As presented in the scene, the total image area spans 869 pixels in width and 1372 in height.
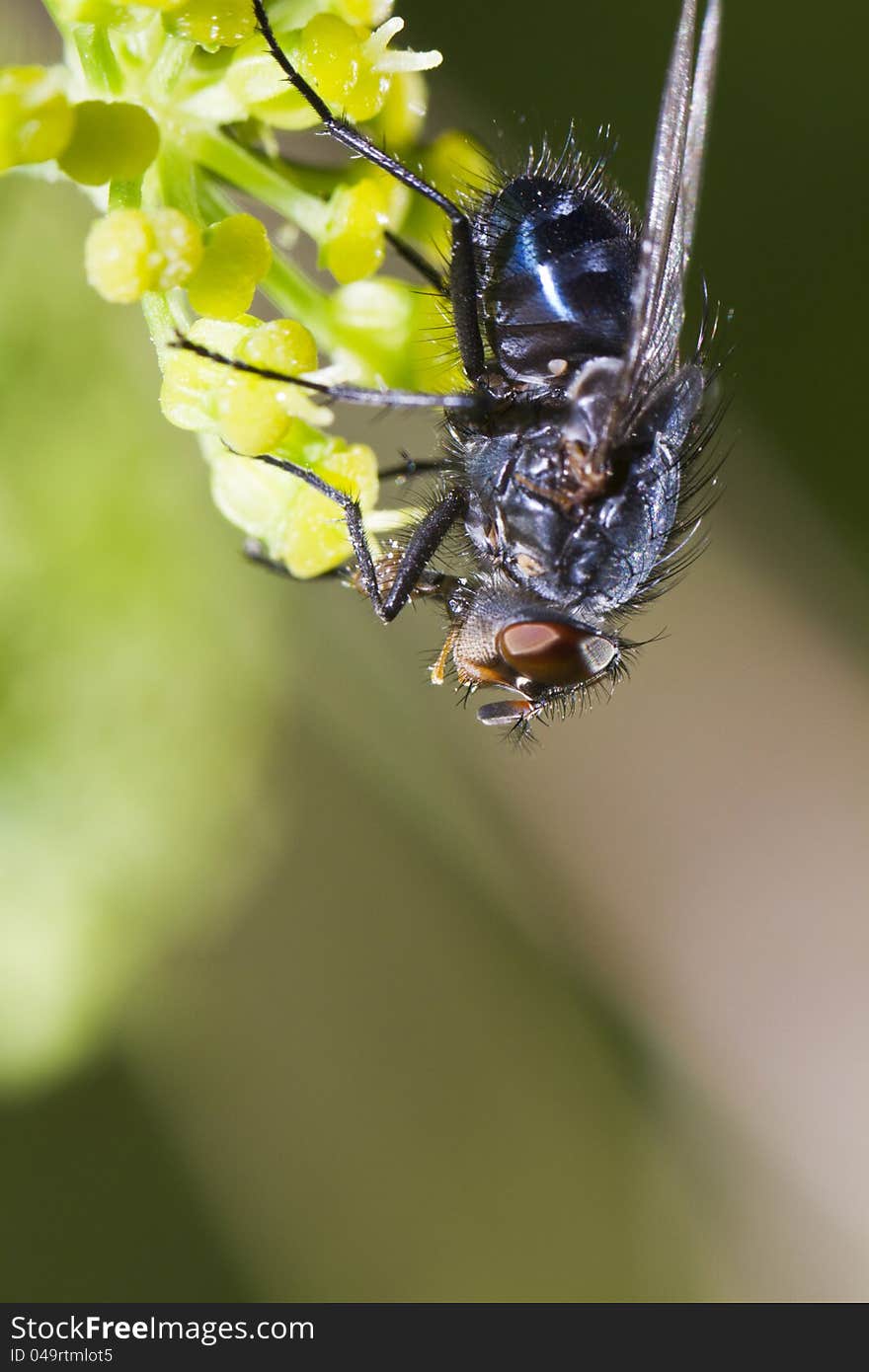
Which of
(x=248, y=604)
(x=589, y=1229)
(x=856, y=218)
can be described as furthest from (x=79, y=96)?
(x=589, y=1229)

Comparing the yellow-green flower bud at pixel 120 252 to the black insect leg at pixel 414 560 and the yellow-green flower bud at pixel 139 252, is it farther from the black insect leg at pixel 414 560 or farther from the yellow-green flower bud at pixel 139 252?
the black insect leg at pixel 414 560

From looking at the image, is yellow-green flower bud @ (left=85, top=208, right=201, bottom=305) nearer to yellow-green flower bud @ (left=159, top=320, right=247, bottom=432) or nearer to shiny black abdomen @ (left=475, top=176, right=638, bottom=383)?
yellow-green flower bud @ (left=159, top=320, right=247, bottom=432)

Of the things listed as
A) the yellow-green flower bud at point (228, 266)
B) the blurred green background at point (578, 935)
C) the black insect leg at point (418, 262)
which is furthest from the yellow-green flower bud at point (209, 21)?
the blurred green background at point (578, 935)

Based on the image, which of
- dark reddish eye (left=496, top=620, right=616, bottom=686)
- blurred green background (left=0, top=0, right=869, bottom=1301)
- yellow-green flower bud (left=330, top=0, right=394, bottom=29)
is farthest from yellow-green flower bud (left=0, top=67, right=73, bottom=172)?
blurred green background (left=0, top=0, right=869, bottom=1301)

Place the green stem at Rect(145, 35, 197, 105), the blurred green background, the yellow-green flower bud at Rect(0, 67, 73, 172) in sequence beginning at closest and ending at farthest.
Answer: the yellow-green flower bud at Rect(0, 67, 73, 172) < the green stem at Rect(145, 35, 197, 105) < the blurred green background

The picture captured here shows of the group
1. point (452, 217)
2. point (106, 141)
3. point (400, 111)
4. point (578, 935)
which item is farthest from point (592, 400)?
point (578, 935)
